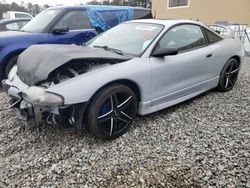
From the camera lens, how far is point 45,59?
306 centimetres

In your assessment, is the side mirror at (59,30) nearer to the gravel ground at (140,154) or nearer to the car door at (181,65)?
the gravel ground at (140,154)

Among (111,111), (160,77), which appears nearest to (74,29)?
(160,77)

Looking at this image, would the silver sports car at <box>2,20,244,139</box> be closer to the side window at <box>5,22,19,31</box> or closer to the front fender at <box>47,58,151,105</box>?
the front fender at <box>47,58,151,105</box>

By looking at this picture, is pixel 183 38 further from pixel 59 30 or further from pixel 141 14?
pixel 141 14

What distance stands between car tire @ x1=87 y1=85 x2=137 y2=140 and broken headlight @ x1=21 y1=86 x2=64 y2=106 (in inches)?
15.5

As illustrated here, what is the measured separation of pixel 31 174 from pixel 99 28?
4.42m

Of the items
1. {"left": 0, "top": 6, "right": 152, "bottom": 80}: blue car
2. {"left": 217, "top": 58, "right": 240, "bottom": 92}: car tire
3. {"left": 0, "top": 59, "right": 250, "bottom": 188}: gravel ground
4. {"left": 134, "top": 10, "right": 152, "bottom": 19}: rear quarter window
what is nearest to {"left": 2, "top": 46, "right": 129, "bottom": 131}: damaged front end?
{"left": 0, "top": 59, "right": 250, "bottom": 188}: gravel ground

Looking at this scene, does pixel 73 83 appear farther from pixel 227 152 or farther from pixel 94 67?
pixel 227 152

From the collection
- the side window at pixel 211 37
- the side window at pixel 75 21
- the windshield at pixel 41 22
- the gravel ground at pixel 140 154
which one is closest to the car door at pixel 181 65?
the side window at pixel 211 37

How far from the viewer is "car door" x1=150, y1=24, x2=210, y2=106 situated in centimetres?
352

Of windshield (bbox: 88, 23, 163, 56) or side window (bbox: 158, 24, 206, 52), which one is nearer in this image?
windshield (bbox: 88, 23, 163, 56)

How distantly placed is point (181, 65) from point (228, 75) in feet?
5.13

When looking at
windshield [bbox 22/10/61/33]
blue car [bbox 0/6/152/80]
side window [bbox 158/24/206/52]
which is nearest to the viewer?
side window [bbox 158/24/206/52]

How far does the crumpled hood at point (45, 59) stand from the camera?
289 centimetres
